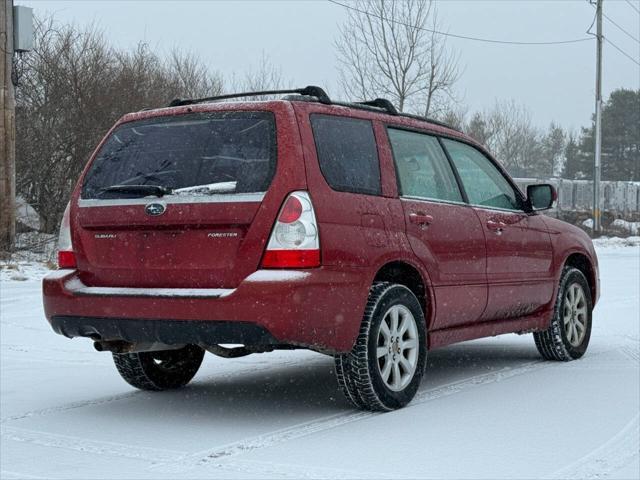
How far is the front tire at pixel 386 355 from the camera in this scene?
554 cm

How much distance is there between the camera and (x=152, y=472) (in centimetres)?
438

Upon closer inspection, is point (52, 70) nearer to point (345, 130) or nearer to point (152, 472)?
point (345, 130)

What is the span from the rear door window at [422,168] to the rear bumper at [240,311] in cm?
98

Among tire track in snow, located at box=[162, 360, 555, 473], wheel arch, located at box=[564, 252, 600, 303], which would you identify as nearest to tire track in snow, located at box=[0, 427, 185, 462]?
tire track in snow, located at box=[162, 360, 555, 473]

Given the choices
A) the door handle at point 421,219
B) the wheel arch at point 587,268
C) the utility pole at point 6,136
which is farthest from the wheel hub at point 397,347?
the utility pole at point 6,136

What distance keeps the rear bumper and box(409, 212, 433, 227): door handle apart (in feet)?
2.21

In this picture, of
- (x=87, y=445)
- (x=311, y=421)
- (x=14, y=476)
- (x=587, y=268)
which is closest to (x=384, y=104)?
(x=311, y=421)

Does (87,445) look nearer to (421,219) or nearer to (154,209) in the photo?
(154,209)

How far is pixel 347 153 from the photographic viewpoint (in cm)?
577

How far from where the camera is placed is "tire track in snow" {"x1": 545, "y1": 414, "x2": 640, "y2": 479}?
14.3ft

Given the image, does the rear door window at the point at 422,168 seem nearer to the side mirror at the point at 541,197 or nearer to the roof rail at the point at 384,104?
the roof rail at the point at 384,104

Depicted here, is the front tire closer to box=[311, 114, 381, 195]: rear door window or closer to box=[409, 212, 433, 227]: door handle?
box=[409, 212, 433, 227]: door handle

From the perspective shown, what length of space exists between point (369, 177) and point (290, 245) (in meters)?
0.90

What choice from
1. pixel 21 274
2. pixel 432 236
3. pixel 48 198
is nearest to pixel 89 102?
pixel 48 198
